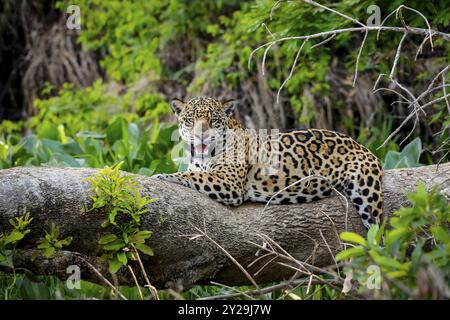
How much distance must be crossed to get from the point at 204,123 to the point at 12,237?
7.57 ft

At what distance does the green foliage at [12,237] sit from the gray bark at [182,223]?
0.07 meters

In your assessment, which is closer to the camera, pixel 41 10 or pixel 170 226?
pixel 170 226

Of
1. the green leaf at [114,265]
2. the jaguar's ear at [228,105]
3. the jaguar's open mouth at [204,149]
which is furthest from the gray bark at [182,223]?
the jaguar's ear at [228,105]

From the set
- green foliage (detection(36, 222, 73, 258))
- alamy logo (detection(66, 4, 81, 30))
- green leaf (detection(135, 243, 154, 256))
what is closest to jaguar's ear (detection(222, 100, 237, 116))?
green leaf (detection(135, 243, 154, 256))

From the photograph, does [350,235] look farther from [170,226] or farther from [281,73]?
[281,73]

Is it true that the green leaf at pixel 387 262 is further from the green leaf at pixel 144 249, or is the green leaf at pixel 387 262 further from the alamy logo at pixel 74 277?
the alamy logo at pixel 74 277

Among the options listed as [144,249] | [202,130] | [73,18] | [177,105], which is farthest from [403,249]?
[73,18]

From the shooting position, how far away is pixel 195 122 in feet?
25.4

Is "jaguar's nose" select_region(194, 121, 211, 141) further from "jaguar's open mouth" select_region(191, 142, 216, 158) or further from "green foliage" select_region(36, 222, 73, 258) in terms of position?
"green foliage" select_region(36, 222, 73, 258)

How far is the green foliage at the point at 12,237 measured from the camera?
604 cm

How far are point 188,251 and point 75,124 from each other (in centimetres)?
792
